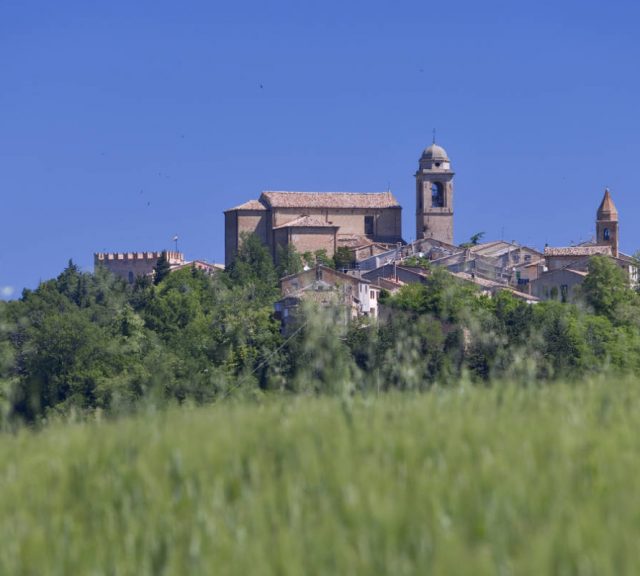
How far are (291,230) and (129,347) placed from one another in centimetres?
3241

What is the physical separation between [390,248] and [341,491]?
3545 inches

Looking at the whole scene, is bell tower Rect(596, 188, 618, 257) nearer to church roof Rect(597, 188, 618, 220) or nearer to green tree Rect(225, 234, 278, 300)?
church roof Rect(597, 188, 618, 220)

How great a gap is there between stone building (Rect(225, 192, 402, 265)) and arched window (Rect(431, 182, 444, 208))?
361cm

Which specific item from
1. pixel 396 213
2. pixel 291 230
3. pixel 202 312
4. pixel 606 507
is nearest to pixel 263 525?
pixel 606 507

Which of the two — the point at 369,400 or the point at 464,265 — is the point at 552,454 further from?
the point at 464,265

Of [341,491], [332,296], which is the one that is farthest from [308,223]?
[341,491]

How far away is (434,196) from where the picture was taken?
106250 mm

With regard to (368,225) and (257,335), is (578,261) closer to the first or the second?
(368,225)

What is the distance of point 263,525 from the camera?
5.79m

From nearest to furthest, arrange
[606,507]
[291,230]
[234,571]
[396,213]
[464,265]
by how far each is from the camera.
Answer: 1. [234,571]
2. [606,507]
3. [464,265]
4. [291,230]
5. [396,213]

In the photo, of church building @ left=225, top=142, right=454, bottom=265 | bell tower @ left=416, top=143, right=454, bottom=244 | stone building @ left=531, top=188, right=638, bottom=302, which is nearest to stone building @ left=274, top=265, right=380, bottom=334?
stone building @ left=531, top=188, right=638, bottom=302

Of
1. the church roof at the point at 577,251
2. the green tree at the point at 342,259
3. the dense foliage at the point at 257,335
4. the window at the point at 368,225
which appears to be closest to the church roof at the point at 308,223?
the green tree at the point at 342,259

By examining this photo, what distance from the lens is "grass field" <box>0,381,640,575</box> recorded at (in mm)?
5363

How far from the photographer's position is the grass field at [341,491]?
5363 mm
